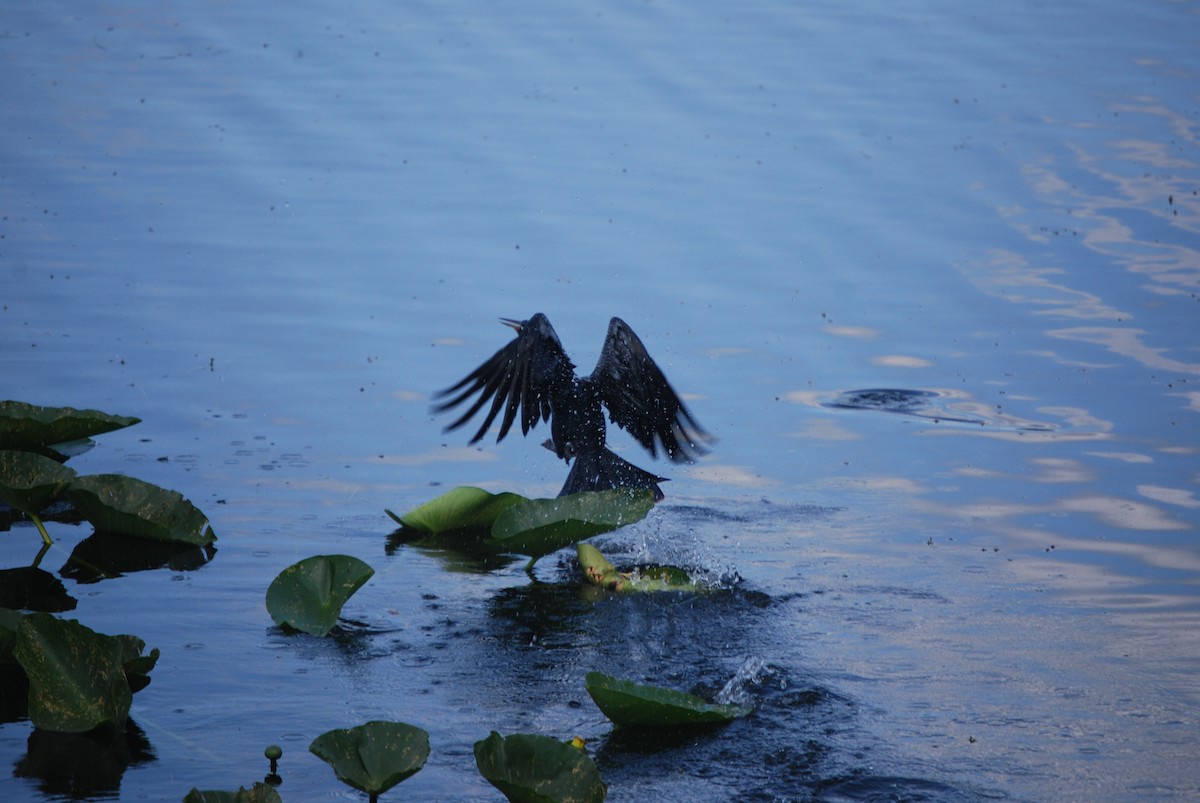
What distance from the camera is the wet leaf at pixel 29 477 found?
4.89m

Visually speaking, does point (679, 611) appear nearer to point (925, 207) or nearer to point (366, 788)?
point (366, 788)

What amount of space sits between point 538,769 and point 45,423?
105 inches

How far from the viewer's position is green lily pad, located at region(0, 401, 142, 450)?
5.25 meters

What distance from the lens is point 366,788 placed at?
3.37 meters

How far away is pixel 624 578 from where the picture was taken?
209 inches

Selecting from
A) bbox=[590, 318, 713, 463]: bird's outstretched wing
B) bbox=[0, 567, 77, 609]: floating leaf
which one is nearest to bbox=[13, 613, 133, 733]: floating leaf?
bbox=[0, 567, 77, 609]: floating leaf

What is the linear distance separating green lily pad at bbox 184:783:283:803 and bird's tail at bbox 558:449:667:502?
2.80 meters

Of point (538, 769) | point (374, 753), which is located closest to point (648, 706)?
point (538, 769)

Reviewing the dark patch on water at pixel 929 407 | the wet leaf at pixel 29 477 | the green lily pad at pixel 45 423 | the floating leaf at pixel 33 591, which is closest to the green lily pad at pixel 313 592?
the floating leaf at pixel 33 591

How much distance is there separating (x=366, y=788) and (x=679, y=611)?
1.89 metres

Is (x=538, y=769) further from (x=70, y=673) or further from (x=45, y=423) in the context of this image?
(x=45, y=423)

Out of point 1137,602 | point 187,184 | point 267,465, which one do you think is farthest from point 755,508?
point 187,184

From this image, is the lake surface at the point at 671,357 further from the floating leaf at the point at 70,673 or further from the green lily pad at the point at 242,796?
the green lily pad at the point at 242,796

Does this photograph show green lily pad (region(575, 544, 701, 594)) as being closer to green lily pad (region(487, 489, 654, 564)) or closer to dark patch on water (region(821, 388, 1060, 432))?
green lily pad (region(487, 489, 654, 564))
